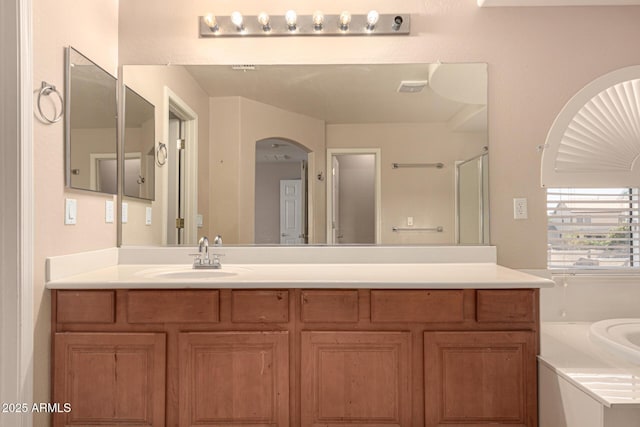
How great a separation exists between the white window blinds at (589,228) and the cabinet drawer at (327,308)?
134 centimetres

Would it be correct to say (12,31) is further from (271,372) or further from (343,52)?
(271,372)

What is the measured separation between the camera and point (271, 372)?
1.73 metres

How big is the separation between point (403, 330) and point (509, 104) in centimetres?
147

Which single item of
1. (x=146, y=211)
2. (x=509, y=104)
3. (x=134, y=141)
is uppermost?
(x=509, y=104)

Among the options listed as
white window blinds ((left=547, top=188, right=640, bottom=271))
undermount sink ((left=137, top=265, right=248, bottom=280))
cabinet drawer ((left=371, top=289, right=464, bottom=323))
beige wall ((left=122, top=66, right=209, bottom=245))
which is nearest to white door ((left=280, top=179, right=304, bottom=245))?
undermount sink ((left=137, top=265, right=248, bottom=280))

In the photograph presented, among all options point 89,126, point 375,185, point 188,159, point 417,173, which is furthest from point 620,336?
point 89,126

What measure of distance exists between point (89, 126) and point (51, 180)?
40 cm

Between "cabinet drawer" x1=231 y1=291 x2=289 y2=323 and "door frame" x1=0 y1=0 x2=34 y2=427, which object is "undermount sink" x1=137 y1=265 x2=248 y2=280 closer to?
"cabinet drawer" x1=231 y1=291 x2=289 y2=323

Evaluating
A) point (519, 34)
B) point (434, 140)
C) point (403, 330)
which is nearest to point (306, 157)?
point (434, 140)

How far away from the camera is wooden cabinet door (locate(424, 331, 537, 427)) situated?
1720 millimetres

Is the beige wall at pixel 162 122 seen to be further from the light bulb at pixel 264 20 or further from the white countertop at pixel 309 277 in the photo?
the light bulb at pixel 264 20

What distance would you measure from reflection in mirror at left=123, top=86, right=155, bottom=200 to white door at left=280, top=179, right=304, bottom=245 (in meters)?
0.77

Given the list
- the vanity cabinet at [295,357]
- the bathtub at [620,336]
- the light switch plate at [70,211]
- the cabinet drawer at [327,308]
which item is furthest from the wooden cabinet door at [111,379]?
the bathtub at [620,336]

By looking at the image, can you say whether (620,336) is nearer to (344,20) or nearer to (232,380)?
(232,380)
